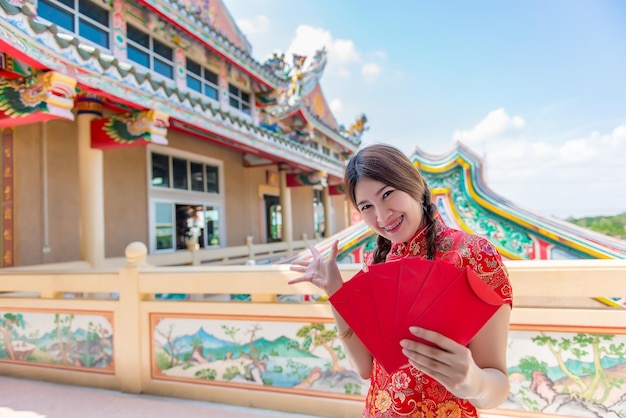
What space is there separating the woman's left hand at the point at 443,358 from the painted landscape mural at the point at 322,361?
1.54 metres

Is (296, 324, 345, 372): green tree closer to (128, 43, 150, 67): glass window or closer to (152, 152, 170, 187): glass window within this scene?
(152, 152, 170, 187): glass window

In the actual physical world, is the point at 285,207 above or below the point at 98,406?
above

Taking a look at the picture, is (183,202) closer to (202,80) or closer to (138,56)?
(202,80)

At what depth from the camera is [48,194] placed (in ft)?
15.6

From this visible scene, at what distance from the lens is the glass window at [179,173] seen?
688 cm

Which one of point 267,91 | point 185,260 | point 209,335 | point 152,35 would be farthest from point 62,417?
point 267,91

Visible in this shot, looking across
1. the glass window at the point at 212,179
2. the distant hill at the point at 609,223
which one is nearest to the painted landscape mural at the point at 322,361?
the glass window at the point at 212,179

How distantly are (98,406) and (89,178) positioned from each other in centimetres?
279

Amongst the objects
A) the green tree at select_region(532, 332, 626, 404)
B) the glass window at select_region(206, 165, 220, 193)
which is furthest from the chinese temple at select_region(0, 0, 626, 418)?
→ the glass window at select_region(206, 165, 220, 193)

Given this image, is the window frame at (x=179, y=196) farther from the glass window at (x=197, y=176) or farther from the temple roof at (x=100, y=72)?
the temple roof at (x=100, y=72)

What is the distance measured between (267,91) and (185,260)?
523 centimetres

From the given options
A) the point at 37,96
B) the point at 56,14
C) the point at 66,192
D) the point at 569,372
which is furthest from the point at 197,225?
the point at 569,372

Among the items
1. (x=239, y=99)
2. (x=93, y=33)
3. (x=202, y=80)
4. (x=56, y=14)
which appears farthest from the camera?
(x=239, y=99)

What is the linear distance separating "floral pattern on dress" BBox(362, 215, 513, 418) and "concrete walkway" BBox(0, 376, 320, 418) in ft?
5.47
